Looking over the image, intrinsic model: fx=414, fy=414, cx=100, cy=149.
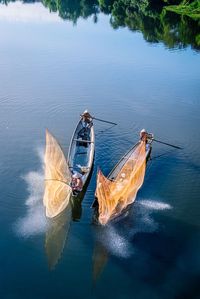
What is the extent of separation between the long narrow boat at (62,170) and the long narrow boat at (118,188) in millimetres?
1761

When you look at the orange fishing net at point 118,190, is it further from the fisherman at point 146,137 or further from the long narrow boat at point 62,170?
the fisherman at point 146,137

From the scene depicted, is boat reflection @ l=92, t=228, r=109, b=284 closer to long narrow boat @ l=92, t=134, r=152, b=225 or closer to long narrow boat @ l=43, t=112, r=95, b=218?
long narrow boat @ l=92, t=134, r=152, b=225

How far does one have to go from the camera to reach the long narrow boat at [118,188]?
23.8 m

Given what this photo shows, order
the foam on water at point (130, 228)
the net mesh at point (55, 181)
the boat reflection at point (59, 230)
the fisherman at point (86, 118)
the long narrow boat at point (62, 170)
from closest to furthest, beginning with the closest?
1. the boat reflection at point (59, 230)
2. the foam on water at point (130, 228)
3. the net mesh at point (55, 181)
4. the long narrow boat at point (62, 170)
5. the fisherman at point (86, 118)

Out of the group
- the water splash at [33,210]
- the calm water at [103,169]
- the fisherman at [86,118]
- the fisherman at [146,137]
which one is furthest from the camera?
the fisherman at [86,118]

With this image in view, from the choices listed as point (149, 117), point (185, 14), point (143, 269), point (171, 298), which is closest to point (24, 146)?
point (149, 117)

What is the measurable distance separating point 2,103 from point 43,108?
4.15 meters

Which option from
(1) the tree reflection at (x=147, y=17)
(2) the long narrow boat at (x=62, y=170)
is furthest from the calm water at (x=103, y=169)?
(1) the tree reflection at (x=147, y=17)

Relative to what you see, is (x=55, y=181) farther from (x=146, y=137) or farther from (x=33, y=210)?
(x=146, y=137)

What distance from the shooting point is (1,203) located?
25922 millimetres

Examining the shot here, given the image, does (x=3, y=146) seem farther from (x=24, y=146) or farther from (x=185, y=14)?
(x=185, y=14)

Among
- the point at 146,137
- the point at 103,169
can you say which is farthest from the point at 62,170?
the point at 146,137

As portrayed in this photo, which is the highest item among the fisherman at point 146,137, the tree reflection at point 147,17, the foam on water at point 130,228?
the tree reflection at point 147,17

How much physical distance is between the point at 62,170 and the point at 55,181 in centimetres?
102
